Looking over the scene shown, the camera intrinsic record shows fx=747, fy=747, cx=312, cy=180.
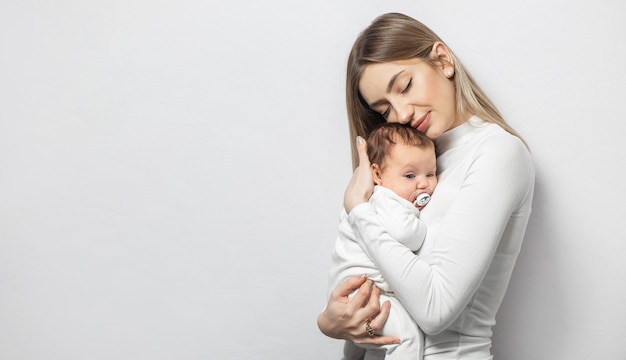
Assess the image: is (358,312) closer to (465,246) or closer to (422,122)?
(465,246)

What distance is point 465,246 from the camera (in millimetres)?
Answer: 1834

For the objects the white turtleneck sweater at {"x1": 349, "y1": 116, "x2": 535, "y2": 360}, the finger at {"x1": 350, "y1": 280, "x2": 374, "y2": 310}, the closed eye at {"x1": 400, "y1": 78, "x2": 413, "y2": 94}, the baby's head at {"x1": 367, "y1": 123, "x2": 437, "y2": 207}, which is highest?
the closed eye at {"x1": 400, "y1": 78, "x2": 413, "y2": 94}

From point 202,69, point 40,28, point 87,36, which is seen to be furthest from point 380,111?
point 40,28

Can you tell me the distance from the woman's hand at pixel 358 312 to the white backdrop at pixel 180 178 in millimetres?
525

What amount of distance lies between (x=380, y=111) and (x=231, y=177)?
63 centimetres

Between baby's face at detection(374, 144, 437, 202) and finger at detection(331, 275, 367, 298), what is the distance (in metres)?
0.25

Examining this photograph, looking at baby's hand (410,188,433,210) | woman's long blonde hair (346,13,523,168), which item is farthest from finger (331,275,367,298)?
woman's long blonde hair (346,13,523,168)

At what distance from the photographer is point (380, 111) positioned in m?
2.17

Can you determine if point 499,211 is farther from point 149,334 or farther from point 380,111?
point 149,334

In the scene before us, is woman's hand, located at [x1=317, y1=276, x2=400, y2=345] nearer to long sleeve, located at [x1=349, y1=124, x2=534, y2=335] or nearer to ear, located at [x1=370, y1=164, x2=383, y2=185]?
long sleeve, located at [x1=349, y1=124, x2=534, y2=335]

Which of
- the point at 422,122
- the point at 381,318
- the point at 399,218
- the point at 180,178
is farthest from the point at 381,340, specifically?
the point at 180,178

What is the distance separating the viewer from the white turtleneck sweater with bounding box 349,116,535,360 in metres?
1.84

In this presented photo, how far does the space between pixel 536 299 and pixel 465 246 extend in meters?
0.59

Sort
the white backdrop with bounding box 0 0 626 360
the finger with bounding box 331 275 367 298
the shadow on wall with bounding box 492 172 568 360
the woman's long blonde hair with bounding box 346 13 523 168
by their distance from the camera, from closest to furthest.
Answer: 1. the finger with bounding box 331 275 367 298
2. the woman's long blonde hair with bounding box 346 13 523 168
3. the shadow on wall with bounding box 492 172 568 360
4. the white backdrop with bounding box 0 0 626 360
